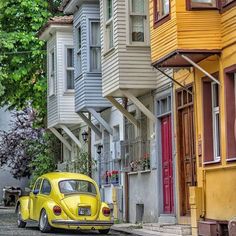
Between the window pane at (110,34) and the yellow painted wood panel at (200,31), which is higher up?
the window pane at (110,34)

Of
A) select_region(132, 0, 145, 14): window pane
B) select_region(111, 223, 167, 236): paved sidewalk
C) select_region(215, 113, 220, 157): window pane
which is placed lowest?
select_region(111, 223, 167, 236): paved sidewalk

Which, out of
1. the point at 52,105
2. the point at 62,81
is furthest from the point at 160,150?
the point at 52,105

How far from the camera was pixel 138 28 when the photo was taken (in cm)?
2170

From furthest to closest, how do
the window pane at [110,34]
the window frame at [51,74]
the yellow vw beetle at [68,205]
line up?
the window frame at [51,74]
the window pane at [110,34]
the yellow vw beetle at [68,205]

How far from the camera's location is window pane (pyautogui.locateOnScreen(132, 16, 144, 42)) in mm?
21558

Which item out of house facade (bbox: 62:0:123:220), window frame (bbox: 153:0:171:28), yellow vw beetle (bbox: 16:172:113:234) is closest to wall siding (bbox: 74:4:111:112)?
house facade (bbox: 62:0:123:220)

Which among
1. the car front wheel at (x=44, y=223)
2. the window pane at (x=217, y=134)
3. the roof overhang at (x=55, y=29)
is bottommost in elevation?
the car front wheel at (x=44, y=223)

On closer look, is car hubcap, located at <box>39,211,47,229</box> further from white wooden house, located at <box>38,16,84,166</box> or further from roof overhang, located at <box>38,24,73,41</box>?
roof overhang, located at <box>38,24,73,41</box>

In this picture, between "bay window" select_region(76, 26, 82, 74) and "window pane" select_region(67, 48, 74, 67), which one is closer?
"bay window" select_region(76, 26, 82, 74)

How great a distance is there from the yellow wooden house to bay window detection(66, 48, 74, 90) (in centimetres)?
1085

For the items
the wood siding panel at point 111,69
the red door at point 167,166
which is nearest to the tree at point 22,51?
the wood siding panel at point 111,69

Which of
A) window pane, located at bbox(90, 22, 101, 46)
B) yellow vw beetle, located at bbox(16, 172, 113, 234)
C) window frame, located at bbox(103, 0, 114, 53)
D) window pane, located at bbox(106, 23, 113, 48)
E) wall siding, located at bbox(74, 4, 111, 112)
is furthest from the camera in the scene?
window pane, located at bbox(90, 22, 101, 46)

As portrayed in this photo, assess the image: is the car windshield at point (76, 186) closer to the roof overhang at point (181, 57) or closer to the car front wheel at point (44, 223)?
the car front wheel at point (44, 223)

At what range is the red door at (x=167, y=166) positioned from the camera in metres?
20.2
